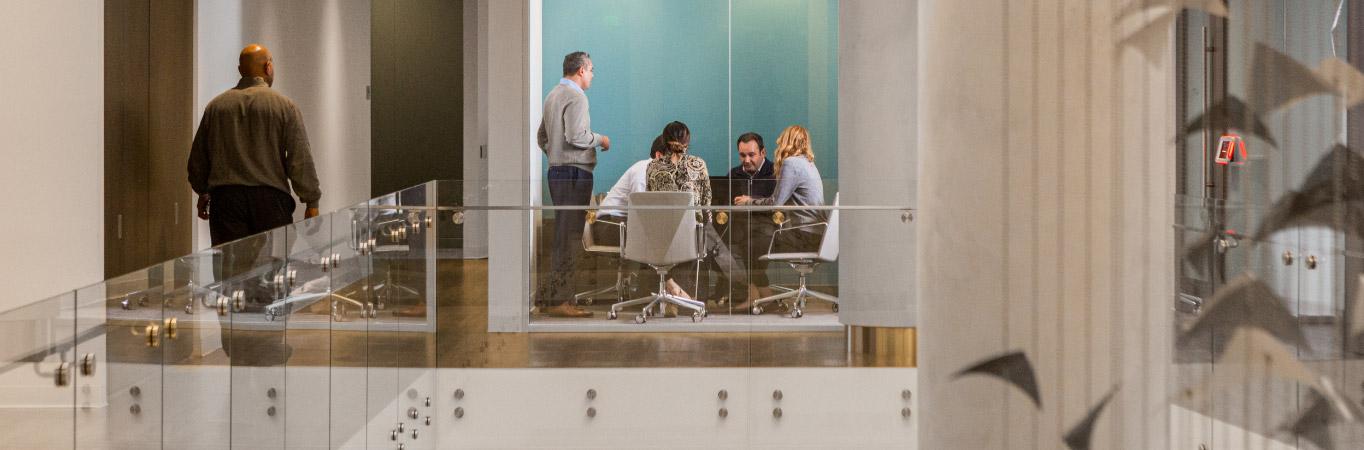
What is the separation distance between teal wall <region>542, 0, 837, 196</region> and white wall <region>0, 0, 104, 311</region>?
8.57 ft

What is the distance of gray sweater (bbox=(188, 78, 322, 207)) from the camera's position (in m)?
4.10

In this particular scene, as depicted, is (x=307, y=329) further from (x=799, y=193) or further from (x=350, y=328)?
(x=799, y=193)

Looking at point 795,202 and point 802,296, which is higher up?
point 795,202

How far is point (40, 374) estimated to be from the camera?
1698 millimetres

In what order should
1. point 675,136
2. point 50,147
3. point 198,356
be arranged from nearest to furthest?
point 198,356 < point 50,147 < point 675,136

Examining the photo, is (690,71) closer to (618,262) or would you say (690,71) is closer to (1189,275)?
(618,262)

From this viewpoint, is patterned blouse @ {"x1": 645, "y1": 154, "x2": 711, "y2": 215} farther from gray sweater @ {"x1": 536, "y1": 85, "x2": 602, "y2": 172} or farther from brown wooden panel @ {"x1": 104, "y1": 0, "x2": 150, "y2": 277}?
brown wooden panel @ {"x1": 104, "y1": 0, "x2": 150, "y2": 277}

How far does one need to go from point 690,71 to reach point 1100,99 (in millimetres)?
5857

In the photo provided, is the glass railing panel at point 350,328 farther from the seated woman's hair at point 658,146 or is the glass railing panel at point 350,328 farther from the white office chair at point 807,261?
the seated woman's hair at point 658,146

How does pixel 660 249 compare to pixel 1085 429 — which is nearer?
pixel 1085 429

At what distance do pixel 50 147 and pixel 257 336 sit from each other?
2.37 metres

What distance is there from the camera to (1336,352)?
917mm

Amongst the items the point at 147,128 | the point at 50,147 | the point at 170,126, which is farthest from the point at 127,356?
the point at 170,126

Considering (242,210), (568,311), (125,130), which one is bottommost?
(568,311)
